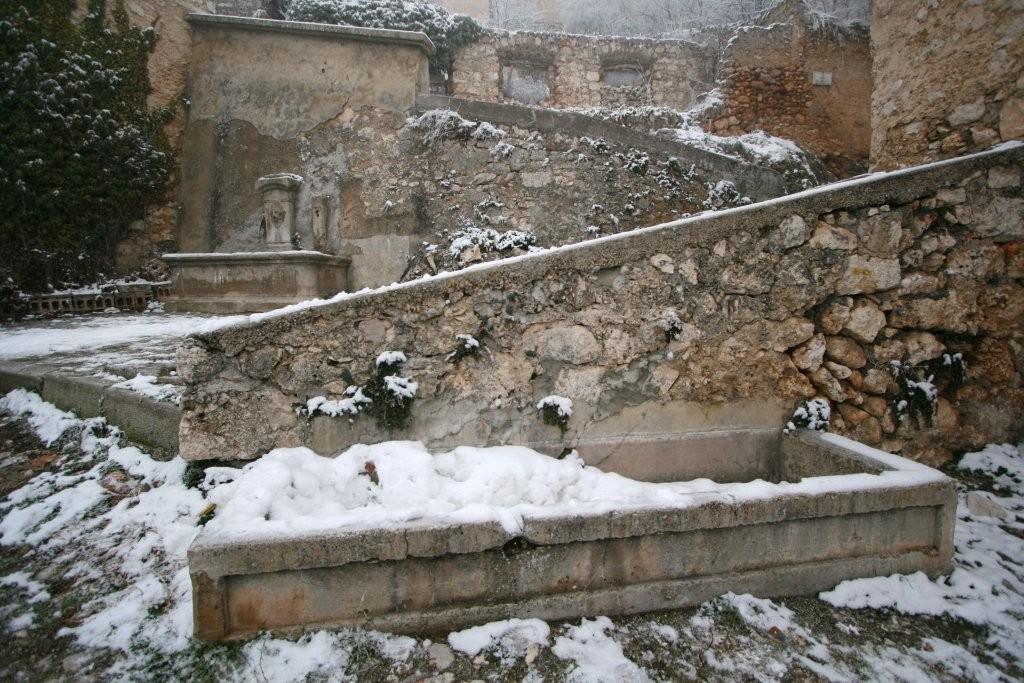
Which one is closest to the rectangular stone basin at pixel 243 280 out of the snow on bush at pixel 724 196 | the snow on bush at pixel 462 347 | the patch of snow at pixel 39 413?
the patch of snow at pixel 39 413

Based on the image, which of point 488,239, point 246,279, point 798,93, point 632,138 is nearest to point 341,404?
point 246,279

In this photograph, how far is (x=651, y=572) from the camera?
198 centimetres

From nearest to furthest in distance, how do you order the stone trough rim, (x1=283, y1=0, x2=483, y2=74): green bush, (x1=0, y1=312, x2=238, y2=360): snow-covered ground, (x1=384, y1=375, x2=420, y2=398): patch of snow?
1. the stone trough rim
2. (x1=384, y1=375, x2=420, y2=398): patch of snow
3. (x1=0, y1=312, x2=238, y2=360): snow-covered ground
4. (x1=283, y1=0, x2=483, y2=74): green bush

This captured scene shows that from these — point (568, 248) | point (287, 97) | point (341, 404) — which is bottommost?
point (341, 404)

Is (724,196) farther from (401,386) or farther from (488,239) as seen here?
(401,386)

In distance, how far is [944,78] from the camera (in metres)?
3.60

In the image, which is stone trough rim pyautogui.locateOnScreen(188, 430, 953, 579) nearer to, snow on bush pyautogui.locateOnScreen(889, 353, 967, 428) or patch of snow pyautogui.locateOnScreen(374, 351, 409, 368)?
snow on bush pyautogui.locateOnScreen(889, 353, 967, 428)

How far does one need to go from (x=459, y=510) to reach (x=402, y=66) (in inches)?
312

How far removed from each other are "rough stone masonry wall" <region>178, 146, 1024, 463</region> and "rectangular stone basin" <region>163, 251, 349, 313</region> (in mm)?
4224

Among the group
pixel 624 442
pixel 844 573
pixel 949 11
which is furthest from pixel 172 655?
pixel 949 11

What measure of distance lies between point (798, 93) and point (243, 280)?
35.2ft

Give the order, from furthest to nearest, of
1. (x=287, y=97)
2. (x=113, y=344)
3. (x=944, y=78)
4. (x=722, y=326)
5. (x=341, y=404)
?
(x=287, y=97), (x=113, y=344), (x=944, y=78), (x=722, y=326), (x=341, y=404)

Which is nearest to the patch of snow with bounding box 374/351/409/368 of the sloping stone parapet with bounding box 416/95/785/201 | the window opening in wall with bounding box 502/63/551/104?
the sloping stone parapet with bounding box 416/95/785/201

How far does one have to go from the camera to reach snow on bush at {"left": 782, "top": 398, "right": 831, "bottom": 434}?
2.87 m
